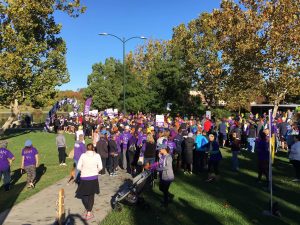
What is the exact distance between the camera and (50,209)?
30.9 ft

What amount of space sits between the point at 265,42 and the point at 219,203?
2171 centimetres

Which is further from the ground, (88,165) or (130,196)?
(88,165)

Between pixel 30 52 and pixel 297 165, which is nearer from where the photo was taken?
pixel 297 165

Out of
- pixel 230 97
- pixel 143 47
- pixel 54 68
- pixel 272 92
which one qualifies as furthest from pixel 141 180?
pixel 143 47

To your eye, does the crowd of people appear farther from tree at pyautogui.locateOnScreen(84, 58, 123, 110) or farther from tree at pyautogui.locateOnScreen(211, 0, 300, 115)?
tree at pyautogui.locateOnScreen(84, 58, 123, 110)

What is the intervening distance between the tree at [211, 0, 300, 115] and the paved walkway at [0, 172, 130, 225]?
817 inches

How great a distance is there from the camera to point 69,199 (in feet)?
34.1

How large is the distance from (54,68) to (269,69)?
19.1 meters

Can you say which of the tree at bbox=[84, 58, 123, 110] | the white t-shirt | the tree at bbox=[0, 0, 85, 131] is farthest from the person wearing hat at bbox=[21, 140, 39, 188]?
the tree at bbox=[84, 58, 123, 110]

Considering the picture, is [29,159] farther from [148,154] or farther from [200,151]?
[200,151]

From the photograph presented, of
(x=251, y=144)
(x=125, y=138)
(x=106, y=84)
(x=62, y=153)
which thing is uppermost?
(x=106, y=84)

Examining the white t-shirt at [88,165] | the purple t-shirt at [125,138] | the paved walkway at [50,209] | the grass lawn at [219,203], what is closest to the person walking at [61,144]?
the purple t-shirt at [125,138]

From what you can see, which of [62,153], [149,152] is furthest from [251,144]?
[62,153]

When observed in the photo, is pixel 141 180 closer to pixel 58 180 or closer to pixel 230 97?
pixel 58 180
